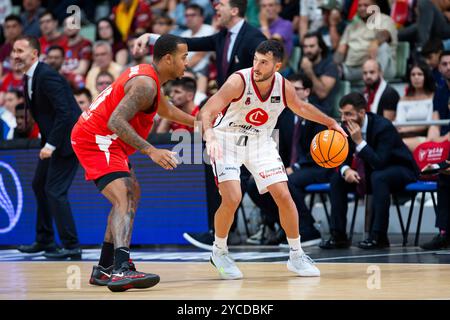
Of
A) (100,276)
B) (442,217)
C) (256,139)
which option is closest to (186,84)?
(442,217)

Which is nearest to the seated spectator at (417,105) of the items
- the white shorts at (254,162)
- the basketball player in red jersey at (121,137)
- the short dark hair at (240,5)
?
the short dark hair at (240,5)

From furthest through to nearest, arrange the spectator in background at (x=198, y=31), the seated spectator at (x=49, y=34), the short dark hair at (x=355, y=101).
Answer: the seated spectator at (x=49, y=34)
the spectator in background at (x=198, y=31)
the short dark hair at (x=355, y=101)

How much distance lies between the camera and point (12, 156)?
1239 centimetres

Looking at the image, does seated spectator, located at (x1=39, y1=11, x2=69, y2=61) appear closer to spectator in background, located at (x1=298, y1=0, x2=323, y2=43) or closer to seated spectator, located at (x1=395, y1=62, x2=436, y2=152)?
spectator in background, located at (x1=298, y1=0, x2=323, y2=43)

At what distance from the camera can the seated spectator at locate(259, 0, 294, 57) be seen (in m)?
14.3

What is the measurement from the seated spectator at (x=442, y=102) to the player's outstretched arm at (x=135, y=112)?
552cm

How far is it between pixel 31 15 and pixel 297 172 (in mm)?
8841

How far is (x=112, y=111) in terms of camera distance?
7121mm

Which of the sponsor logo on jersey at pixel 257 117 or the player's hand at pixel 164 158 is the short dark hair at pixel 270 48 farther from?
the player's hand at pixel 164 158

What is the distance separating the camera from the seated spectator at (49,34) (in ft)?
55.6

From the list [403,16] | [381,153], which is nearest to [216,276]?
[381,153]

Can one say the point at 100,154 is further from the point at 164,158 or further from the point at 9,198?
the point at 9,198

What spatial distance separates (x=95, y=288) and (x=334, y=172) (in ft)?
17.2
